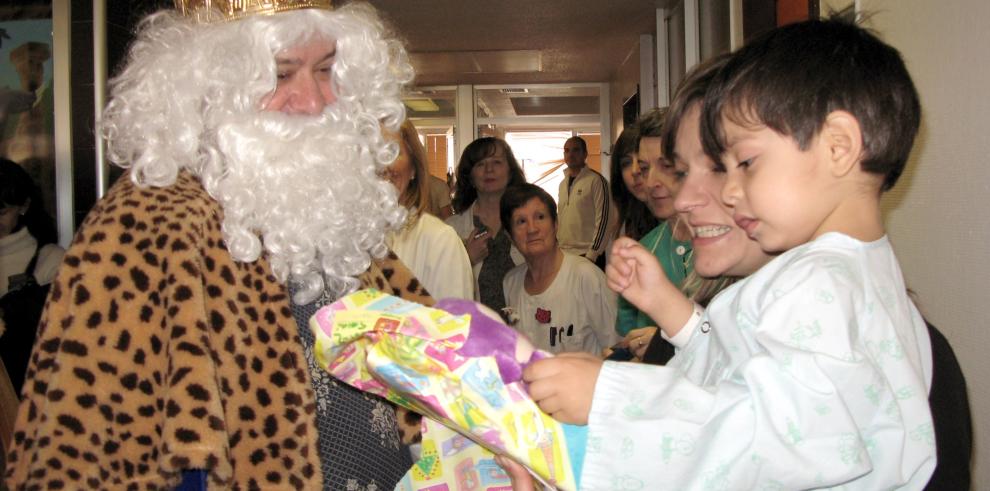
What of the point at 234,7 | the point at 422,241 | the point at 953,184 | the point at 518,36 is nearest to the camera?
the point at 234,7

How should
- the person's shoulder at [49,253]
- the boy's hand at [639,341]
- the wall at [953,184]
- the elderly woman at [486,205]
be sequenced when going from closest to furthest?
1. the wall at [953,184]
2. the boy's hand at [639,341]
3. the person's shoulder at [49,253]
4. the elderly woman at [486,205]

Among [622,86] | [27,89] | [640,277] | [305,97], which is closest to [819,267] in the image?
[640,277]

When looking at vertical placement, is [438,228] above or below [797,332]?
above

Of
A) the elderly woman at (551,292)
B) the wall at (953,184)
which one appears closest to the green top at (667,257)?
the elderly woman at (551,292)

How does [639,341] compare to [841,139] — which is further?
[639,341]

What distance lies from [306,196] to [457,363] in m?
0.91

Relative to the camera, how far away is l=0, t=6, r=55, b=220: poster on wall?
4.41 metres

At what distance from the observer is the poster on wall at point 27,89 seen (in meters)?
4.41

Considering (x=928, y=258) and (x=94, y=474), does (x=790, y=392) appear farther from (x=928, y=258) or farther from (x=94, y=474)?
(x=928, y=258)

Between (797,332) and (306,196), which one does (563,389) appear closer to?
(797,332)

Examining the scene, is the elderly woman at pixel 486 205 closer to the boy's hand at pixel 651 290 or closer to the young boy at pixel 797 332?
the boy's hand at pixel 651 290

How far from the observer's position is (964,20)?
7.09 feet

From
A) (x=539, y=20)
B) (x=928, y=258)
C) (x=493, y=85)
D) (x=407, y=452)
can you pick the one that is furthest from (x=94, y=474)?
(x=493, y=85)

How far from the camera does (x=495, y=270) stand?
4594 millimetres
